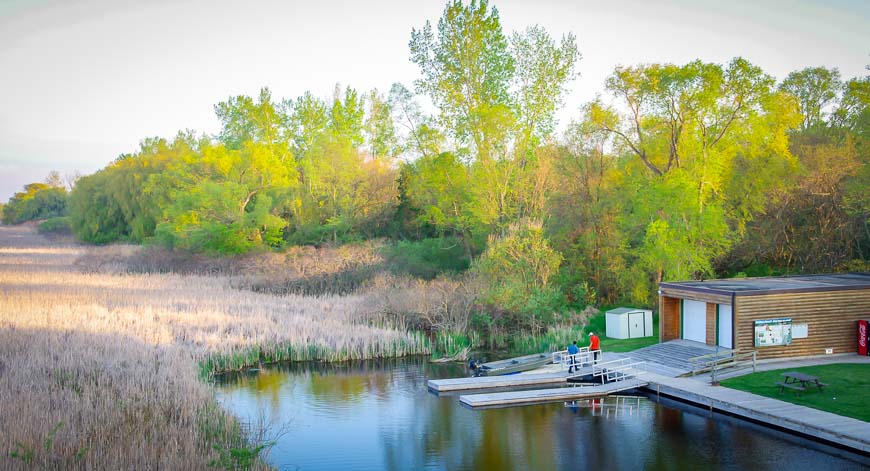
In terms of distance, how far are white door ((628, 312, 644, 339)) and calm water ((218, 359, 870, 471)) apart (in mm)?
8856

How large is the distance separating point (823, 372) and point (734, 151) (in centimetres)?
A: 1444

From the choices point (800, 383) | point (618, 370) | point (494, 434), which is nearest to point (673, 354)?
point (618, 370)

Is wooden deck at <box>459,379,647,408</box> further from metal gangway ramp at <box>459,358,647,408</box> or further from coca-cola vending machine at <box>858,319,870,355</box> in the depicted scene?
coca-cola vending machine at <box>858,319,870,355</box>

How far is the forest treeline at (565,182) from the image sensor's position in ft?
103

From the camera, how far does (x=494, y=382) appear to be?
22.0m

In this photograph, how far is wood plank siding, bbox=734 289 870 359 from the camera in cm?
2216

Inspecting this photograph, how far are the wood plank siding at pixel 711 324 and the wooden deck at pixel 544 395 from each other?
13.5ft

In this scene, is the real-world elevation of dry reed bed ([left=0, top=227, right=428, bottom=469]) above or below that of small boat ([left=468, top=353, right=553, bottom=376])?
above

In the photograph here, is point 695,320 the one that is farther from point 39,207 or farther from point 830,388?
point 39,207

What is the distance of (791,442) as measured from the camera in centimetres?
1558

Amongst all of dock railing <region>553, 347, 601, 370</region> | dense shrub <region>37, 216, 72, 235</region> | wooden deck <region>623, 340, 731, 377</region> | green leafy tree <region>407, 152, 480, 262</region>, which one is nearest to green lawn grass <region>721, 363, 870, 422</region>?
wooden deck <region>623, 340, 731, 377</region>

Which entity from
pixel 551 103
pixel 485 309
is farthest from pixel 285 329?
pixel 551 103

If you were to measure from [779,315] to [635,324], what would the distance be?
7.37 metres

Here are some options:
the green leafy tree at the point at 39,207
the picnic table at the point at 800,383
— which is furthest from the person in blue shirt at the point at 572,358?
the green leafy tree at the point at 39,207
